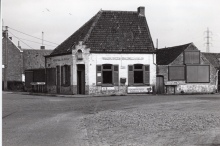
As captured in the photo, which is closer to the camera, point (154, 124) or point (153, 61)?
point (154, 124)

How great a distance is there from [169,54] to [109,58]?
8472 mm

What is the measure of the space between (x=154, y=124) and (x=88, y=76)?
2027 cm

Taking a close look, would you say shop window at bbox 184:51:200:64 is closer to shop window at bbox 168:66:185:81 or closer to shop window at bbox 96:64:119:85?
shop window at bbox 168:66:185:81

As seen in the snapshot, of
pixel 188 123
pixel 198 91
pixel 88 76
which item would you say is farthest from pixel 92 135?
pixel 198 91

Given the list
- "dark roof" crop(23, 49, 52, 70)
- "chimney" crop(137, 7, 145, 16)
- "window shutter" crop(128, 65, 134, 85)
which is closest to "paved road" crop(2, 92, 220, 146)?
"window shutter" crop(128, 65, 134, 85)

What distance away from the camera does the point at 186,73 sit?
117ft

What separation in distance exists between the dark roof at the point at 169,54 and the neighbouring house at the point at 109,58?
349cm

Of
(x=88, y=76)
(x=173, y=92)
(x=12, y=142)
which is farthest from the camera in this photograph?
(x=173, y=92)

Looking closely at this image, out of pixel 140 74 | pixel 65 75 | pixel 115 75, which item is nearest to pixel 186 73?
pixel 140 74

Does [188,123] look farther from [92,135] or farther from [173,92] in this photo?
[173,92]

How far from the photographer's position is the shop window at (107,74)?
32.2 m

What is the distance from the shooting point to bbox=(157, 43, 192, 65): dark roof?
118 ft

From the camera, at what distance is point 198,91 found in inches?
1405

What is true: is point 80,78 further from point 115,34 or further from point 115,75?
point 115,34
